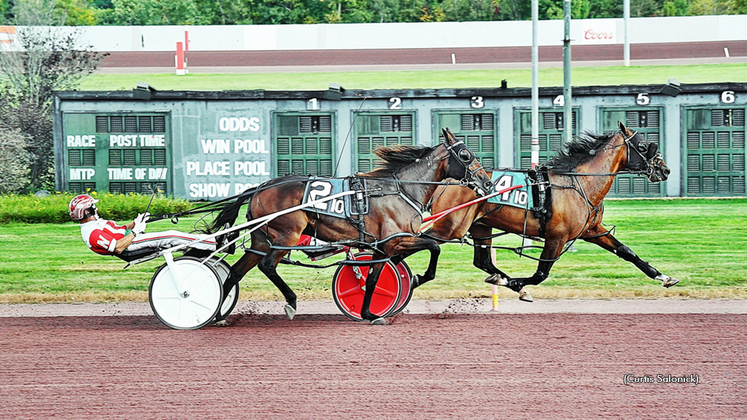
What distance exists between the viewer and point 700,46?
3738 cm

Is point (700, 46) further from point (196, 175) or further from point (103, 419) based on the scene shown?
point (103, 419)

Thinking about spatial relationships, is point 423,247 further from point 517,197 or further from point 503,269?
point 503,269

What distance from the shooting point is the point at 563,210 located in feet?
30.7

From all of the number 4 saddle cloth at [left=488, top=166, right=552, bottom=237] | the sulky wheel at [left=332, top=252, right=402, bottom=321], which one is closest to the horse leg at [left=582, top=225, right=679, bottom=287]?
the number 4 saddle cloth at [left=488, top=166, right=552, bottom=237]

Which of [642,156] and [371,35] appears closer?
[642,156]

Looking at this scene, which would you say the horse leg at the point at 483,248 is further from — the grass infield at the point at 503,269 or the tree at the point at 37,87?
the tree at the point at 37,87

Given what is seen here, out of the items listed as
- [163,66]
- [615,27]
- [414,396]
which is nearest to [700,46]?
[615,27]

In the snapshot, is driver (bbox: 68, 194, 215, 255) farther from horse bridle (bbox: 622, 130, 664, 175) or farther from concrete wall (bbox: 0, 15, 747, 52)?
concrete wall (bbox: 0, 15, 747, 52)

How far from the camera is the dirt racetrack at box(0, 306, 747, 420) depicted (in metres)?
5.95

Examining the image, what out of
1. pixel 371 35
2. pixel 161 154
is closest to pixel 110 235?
pixel 161 154

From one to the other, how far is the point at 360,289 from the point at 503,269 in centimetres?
396

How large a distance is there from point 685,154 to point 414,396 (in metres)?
15.3

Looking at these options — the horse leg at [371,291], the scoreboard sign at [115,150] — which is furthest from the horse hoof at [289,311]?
the scoreboard sign at [115,150]

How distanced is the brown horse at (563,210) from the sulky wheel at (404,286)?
13cm
